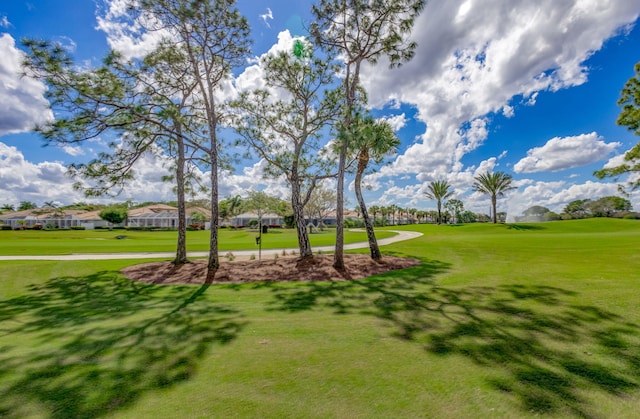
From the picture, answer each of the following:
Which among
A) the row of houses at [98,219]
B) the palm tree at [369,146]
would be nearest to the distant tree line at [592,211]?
the row of houses at [98,219]

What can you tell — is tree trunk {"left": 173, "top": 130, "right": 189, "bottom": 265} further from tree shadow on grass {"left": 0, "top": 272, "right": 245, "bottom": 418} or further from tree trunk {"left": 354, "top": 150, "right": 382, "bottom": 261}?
tree trunk {"left": 354, "top": 150, "right": 382, "bottom": 261}

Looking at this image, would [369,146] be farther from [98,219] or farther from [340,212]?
[98,219]

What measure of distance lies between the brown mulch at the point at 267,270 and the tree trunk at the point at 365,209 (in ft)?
1.64

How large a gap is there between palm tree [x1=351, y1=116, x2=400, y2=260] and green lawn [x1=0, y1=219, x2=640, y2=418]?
5.41m

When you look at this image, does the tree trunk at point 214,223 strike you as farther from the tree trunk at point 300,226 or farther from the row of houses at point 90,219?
the row of houses at point 90,219

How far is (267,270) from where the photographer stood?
40.8ft

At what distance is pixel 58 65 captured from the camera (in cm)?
963

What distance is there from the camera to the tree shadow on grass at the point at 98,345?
11.3ft

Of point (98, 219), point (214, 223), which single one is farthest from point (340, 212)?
point (98, 219)

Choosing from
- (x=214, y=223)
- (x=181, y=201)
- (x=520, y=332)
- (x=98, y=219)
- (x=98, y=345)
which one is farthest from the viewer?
(x=98, y=219)

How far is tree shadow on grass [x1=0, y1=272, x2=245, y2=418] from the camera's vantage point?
11.3 ft

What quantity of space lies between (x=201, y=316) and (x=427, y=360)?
5077 mm

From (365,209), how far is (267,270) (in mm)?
5924

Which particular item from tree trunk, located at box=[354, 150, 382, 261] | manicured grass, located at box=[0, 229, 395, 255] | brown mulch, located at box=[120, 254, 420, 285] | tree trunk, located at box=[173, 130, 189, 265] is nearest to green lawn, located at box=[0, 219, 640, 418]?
brown mulch, located at box=[120, 254, 420, 285]
